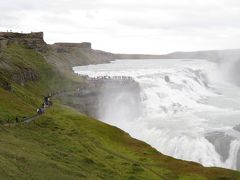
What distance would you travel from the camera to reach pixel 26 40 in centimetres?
14862

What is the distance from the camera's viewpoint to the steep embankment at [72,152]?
142 ft

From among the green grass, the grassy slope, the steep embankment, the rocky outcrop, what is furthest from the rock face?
the grassy slope

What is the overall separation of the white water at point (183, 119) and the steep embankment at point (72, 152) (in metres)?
12.8

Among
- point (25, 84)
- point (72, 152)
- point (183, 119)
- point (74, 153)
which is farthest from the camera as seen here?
point (25, 84)

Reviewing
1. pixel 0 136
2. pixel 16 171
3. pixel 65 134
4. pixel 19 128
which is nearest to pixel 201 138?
pixel 65 134

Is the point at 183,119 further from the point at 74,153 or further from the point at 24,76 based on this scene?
the point at 74,153

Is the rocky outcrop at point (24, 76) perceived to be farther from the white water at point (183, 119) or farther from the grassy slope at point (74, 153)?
the grassy slope at point (74, 153)

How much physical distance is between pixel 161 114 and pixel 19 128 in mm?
64897

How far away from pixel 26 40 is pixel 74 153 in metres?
101

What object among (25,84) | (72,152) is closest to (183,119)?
(25,84)

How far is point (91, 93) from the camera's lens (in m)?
119

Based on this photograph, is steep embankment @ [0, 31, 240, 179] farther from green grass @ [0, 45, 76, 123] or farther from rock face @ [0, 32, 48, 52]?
rock face @ [0, 32, 48, 52]

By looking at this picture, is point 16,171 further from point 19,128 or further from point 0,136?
point 19,128

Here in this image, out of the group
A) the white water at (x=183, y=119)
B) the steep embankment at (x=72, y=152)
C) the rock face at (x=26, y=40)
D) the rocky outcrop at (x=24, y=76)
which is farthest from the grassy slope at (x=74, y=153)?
the rock face at (x=26, y=40)
